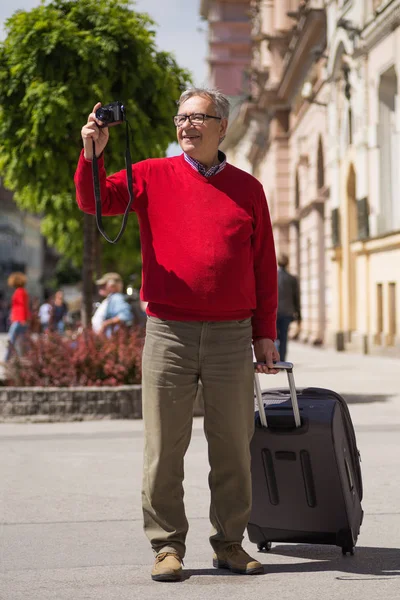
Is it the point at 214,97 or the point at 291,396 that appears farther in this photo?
the point at 291,396

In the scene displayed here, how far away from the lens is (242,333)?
18.0 feet

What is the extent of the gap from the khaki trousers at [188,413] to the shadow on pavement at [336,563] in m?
0.26

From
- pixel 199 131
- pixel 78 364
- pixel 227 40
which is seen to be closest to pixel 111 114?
pixel 199 131

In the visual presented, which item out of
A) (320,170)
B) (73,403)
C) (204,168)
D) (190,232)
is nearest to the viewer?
(190,232)

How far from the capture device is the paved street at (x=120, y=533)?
5250 millimetres

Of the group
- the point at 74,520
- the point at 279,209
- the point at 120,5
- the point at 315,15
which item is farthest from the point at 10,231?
the point at 74,520

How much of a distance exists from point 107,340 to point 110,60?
3.10 m

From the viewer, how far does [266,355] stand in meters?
5.56

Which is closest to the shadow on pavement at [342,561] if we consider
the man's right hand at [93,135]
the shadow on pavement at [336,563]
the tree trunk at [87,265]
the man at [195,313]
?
the shadow on pavement at [336,563]

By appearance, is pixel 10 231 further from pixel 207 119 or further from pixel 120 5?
pixel 207 119

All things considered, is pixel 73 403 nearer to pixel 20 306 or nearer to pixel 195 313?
pixel 195 313

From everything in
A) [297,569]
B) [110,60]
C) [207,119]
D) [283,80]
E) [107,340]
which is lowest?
[297,569]

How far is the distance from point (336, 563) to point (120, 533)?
129 centimetres

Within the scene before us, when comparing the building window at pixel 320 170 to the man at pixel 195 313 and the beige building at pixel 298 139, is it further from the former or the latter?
the man at pixel 195 313
